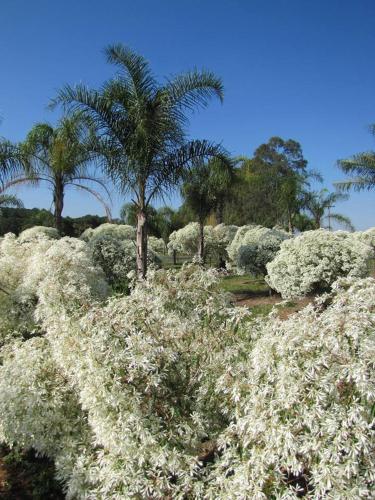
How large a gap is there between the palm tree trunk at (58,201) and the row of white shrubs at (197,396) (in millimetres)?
10358

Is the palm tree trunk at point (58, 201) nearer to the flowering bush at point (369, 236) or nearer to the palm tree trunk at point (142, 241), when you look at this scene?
the palm tree trunk at point (142, 241)

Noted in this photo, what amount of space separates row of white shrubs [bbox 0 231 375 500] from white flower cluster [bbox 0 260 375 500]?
0.01m

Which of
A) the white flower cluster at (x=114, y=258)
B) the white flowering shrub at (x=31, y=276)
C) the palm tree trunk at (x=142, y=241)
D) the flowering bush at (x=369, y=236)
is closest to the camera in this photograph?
the white flowering shrub at (x=31, y=276)

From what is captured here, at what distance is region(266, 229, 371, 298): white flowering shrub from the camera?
10.5 metres

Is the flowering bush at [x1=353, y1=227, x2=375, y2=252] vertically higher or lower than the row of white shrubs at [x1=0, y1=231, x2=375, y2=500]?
higher

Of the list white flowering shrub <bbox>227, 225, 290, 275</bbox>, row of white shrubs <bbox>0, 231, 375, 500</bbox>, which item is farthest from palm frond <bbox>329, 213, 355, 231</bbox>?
row of white shrubs <bbox>0, 231, 375, 500</bbox>

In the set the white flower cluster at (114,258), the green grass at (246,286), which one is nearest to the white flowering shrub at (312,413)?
the white flower cluster at (114,258)

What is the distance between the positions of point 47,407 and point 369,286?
315 centimetres

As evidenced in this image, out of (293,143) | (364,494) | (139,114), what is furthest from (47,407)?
(293,143)

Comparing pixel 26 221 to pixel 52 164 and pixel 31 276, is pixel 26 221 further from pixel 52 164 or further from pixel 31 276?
pixel 31 276

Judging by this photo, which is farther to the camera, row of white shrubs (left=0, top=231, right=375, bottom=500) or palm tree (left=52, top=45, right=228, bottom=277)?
palm tree (left=52, top=45, right=228, bottom=277)

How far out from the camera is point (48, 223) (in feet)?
101

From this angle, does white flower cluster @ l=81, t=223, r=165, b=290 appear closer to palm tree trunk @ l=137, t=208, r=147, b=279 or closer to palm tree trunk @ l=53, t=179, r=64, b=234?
palm tree trunk @ l=53, t=179, r=64, b=234

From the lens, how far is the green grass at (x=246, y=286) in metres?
15.2
